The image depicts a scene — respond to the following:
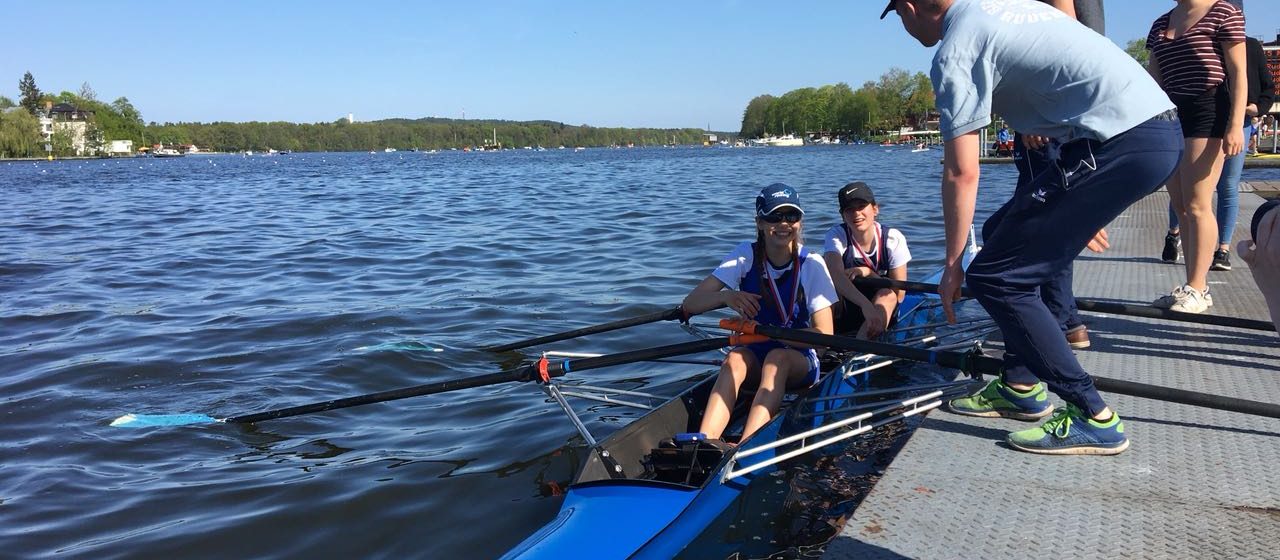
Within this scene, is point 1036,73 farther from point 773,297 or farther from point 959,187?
point 773,297

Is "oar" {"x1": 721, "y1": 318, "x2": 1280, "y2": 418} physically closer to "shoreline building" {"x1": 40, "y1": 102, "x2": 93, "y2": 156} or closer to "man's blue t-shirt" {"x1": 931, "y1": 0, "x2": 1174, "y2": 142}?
"man's blue t-shirt" {"x1": 931, "y1": 0, "x2": 1174, "y2": 142}

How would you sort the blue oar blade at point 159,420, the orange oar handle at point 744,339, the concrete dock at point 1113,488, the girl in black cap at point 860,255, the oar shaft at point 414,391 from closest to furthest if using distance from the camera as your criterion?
the concrete dock at point 1113,488 → the orange oar handle at point 744,339 → the oar shaft at point 414,391 → the girl in black cap at point 860,255 → the blue oar blade at point 159,420

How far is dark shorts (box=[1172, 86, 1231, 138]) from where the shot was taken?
15.2ft

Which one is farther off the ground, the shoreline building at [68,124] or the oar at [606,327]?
the shoreline building at [68,124]

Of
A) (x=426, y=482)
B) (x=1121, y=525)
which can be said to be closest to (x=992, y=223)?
(x=1121, y=525)

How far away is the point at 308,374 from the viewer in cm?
720

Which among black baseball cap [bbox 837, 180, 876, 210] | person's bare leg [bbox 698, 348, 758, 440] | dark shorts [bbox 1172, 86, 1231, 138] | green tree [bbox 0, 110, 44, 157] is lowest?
person's bare leg [bbox 698, 348, 758, 440]

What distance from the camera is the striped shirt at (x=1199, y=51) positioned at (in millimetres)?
4559

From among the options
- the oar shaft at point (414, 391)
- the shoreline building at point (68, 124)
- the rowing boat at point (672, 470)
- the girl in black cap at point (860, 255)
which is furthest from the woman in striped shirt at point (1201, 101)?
the shoreline building at point (68, 124)

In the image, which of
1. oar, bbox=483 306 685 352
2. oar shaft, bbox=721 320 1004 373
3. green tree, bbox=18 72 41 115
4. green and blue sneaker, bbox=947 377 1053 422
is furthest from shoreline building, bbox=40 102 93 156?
green and blue sneaker, bbox=947 377 1053 422

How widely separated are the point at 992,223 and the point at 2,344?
8946 mm

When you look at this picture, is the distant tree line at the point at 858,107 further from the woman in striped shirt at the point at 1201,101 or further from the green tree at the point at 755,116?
the woman in striped shirt at the point at 1201,101

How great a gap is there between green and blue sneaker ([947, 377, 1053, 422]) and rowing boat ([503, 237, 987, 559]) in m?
0.17

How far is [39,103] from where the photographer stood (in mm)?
140250
